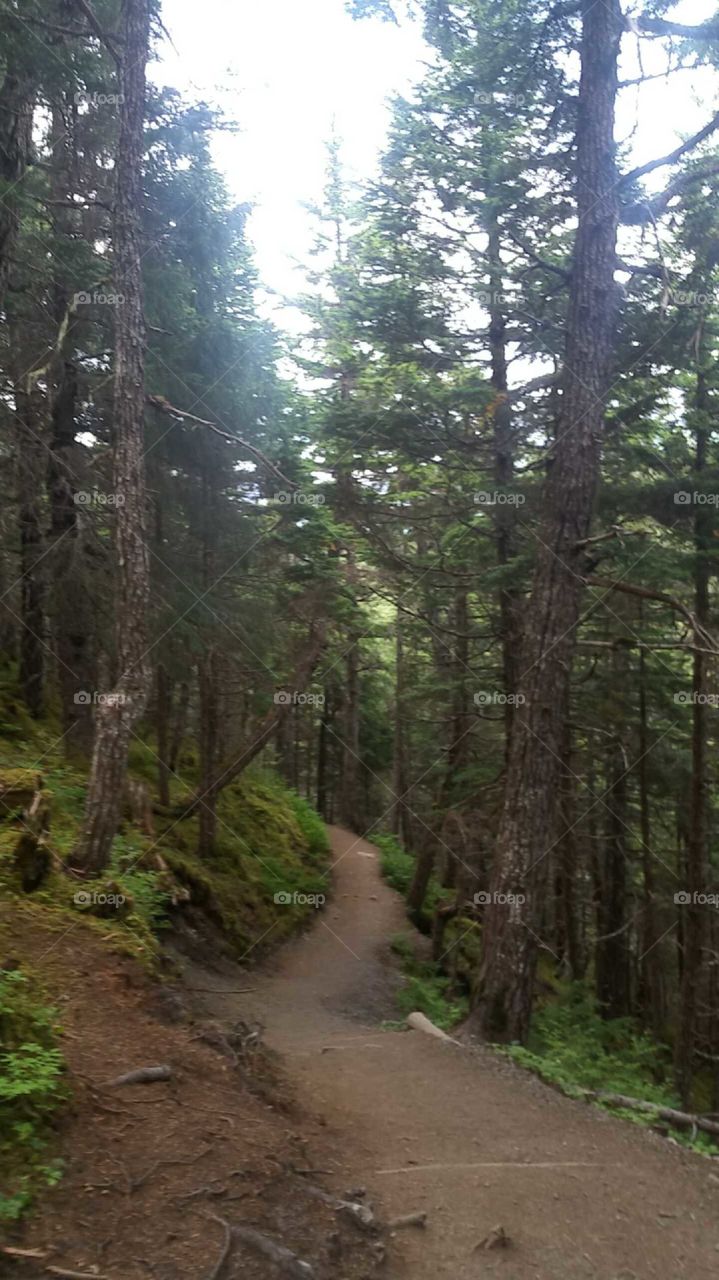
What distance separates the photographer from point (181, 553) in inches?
504

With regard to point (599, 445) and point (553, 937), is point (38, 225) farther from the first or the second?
point (553, 937)

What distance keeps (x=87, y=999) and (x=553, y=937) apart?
16293 mm

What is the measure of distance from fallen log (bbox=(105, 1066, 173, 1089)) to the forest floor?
0.18ft

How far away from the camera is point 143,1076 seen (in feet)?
16.7

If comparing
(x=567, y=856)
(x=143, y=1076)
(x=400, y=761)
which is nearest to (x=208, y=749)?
(x=567, y=856)

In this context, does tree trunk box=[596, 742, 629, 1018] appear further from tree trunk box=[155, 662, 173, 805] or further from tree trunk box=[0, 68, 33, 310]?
tree trunk box=[0, 68, 33, 310]

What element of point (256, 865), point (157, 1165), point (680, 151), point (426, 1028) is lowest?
point (426, 1028)

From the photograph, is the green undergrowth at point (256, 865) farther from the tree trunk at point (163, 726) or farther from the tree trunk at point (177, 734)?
the tree trunk at point (177, 734)

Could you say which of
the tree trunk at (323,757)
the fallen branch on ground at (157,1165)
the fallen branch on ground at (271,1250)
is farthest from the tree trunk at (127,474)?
the tree trunk at (323,757)

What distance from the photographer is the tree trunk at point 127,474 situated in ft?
26.3

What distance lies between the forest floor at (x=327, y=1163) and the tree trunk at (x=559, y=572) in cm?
98

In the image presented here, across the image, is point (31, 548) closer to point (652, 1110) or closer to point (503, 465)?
point (503, 465)

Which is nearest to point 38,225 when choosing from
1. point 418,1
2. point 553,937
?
point 418,1

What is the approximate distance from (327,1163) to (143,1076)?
1.31 metres
